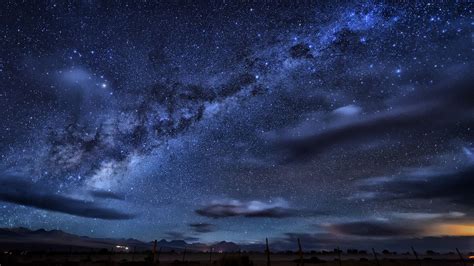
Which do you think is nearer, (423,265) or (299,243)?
(299,243)

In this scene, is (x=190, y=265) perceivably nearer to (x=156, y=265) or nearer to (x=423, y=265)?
(x=156, y=265)

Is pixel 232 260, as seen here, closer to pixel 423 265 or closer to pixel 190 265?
pixel 190 265

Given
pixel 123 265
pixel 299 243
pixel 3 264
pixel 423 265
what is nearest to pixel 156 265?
pixel 123 265

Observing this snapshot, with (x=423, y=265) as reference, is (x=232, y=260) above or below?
above

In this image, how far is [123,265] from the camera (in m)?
39.0

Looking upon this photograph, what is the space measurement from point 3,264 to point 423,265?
186ft

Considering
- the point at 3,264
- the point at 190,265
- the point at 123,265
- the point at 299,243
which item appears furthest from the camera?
the point at 190,265

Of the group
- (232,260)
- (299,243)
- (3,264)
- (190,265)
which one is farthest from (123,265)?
(299,243)

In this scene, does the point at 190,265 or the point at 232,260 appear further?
the point at 190,265

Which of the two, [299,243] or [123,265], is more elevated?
[299,243]

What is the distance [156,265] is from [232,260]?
16.9m

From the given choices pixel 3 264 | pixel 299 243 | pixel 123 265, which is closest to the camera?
pixel 299 243

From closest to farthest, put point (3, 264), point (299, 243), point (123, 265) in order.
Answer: point (299, 243)
point (3, 264)
point (123, 265)

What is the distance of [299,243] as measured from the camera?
26.5 meters
